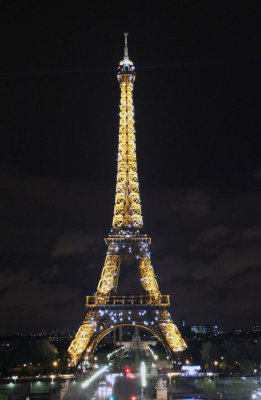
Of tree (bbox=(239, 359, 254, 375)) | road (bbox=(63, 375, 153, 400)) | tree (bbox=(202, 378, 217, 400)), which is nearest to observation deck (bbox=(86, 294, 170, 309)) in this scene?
tree (bbox=(239, 359, 254, 375))

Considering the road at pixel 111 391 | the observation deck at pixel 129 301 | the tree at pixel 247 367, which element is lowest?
the road at pixel 111 391

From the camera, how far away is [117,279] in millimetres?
73562

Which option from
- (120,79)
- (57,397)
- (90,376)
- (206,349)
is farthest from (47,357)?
(120,79)

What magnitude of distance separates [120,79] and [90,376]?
4011 cm

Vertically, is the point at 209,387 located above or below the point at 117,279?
below

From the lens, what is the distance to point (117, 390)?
164 ft

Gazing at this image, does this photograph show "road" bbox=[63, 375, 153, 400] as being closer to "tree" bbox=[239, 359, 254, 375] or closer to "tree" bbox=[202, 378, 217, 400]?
"tree" bbox=[202, 378, 217, 400]

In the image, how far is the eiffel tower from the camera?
229 feet

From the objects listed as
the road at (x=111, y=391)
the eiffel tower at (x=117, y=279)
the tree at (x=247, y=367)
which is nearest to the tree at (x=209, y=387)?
the road at (x=111, y=391)

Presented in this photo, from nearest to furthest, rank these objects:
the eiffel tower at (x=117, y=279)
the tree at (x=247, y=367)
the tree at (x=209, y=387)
Result: the tree at (x=209, y=387)
the tree at (x=247, y=367)
the eiffel tower at (x=117, y=279)

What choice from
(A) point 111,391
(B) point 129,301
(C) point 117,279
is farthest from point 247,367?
(A) point 111,391

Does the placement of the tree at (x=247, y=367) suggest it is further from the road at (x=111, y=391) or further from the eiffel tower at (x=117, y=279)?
the road at (x=111, y=391)

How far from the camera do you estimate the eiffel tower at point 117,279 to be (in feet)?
229

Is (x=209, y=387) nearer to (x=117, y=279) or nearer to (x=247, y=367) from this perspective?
(x=247, y=367)
